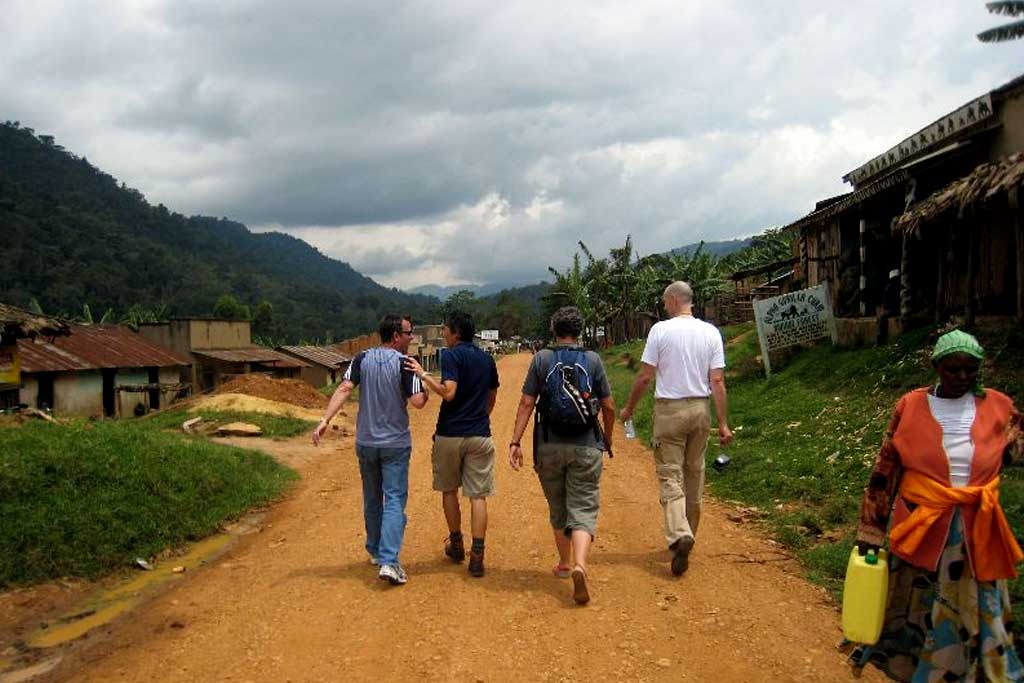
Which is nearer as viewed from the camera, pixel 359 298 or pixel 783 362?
pixel 783 362

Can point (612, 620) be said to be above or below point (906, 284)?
below

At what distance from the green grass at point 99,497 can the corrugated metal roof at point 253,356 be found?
25.8 m

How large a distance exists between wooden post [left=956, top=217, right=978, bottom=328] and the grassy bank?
417mm

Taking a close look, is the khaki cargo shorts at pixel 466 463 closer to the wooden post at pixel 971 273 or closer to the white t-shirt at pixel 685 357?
the white t-shirt at pixel 685 357

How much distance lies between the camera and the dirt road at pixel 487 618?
4.16 m

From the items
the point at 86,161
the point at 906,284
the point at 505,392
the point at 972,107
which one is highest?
the point at 86,161

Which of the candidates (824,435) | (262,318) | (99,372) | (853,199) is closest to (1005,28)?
(853,199)

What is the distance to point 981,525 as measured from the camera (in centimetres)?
332

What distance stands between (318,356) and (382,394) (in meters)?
35.4

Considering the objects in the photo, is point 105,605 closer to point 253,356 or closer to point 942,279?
point 942,279

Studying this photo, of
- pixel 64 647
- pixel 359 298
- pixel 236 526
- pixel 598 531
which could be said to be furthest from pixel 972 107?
pixel 359 298

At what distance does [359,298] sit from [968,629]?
128 metres

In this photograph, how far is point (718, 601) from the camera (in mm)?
5051

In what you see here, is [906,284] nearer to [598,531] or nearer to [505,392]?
[598,531]
